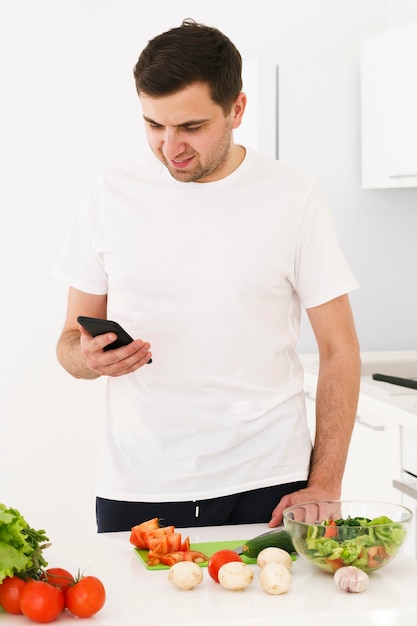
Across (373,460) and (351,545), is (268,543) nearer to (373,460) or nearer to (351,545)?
(351,545)

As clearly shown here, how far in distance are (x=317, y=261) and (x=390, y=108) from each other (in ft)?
5.09

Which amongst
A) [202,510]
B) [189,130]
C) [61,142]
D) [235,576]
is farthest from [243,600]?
[61,142]

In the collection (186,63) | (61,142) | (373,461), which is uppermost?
(61,142)

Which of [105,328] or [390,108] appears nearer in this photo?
[105,328]

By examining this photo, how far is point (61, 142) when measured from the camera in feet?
11.8

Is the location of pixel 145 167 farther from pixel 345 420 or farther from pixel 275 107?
pixel 275 107

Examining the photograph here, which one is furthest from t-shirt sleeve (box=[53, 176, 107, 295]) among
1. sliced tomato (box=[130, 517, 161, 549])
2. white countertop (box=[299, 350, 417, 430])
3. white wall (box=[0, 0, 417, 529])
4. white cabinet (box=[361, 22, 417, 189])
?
white wall (box=[0, 0, 417, 529])

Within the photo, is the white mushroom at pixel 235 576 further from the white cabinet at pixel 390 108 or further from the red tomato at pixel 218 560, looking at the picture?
the white cabinet at pixel 390 108

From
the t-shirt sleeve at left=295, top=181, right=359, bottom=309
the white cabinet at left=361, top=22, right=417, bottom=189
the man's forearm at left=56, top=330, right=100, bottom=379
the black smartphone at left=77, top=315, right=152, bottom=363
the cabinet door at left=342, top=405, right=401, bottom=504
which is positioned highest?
the white cabinet at left=361, top=22, right=417, bottom=189

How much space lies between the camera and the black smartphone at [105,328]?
1.52 m

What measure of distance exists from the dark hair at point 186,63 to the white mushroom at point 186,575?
0.79m

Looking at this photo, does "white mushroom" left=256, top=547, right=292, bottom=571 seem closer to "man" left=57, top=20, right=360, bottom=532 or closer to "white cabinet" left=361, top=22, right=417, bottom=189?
"man" left=57, top=20, right=360, bottom=532

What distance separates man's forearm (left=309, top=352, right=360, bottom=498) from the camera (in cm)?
177

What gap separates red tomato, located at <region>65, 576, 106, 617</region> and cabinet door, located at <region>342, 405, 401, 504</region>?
5.08 ft
